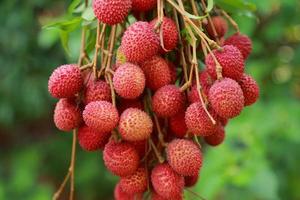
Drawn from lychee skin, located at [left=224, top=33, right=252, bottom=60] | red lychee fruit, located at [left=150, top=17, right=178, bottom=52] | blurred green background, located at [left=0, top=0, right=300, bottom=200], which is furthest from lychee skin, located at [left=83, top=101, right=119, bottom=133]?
blurred green background, located at [left=0, top=0, right=300, bottom=200]

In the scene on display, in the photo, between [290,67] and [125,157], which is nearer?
[125,157]

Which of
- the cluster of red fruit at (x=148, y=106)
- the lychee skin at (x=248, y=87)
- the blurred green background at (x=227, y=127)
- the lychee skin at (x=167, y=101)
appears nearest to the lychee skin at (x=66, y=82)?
the cluster of red fruit at (x=148, y=106)

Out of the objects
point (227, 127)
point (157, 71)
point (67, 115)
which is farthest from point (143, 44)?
point (227, 127)

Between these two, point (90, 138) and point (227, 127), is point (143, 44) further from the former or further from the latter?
point (227, 127)

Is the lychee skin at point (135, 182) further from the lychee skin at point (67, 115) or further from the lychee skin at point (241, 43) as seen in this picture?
the lychee skin at point (241, 43)

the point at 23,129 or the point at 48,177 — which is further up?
the point at 23,129

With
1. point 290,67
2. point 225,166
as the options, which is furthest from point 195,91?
point 290,67

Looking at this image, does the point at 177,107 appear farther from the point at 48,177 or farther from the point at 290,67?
the point at 48,177
